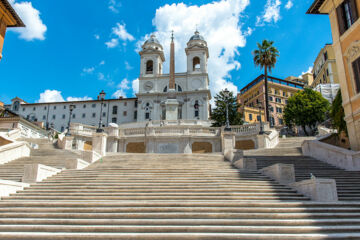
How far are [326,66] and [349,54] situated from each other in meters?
51.0

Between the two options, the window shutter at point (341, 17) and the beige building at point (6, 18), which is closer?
the window shutter at point (341, 17)

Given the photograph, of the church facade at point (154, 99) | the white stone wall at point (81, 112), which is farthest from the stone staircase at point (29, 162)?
the white stone wall at point (81, 112)

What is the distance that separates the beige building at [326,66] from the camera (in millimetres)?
61531

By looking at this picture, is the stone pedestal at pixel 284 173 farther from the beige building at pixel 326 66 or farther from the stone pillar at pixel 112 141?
the beige building at pixel 326 66

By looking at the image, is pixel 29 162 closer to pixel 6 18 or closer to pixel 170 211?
pixel 170 211

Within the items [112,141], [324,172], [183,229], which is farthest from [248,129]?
[183,229]

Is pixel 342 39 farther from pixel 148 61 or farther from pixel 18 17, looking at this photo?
pixel 148 61

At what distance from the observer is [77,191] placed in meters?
11.2

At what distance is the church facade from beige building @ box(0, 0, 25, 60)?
39.5 metres

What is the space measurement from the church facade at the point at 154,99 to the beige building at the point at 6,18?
39491 millimetres

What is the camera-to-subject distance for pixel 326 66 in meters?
64.0

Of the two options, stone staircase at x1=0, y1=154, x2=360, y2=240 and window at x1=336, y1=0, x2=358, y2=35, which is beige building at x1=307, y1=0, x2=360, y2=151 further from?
stone staircase at x1=0, y1=154, x2=360, y2=240

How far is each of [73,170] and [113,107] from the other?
6873cm

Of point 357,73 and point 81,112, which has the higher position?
point 81,112
